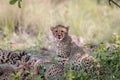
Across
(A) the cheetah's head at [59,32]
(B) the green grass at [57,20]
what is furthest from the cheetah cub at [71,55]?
(B) the green grass at [57,20]

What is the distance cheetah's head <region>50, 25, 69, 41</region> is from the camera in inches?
334

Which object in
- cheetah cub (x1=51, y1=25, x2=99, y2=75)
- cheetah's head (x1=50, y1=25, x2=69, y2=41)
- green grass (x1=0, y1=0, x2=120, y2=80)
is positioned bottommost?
cheetah cub (x1=51, y1=25, x2=99, y2=75)

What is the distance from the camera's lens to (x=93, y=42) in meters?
12.9

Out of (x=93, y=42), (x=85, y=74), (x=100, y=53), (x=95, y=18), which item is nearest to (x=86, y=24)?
(x=95, y=18)

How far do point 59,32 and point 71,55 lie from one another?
0.39m

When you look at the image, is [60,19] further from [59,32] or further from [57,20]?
[59,32]

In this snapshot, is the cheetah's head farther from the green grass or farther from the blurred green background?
the blurred green background

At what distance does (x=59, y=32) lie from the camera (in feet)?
28.3

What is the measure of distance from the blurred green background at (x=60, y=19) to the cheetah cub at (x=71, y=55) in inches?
169

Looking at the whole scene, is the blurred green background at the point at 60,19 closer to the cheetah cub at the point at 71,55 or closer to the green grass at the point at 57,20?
the green grass at the point at 57,20

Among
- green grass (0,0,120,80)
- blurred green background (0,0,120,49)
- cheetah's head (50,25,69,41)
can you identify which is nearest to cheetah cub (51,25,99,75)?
cheetah's head (50,25,69,41)

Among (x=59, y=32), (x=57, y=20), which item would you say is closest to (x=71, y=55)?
(x=59, y=32)

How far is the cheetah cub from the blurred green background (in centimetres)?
428

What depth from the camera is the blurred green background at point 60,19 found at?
553 inches
